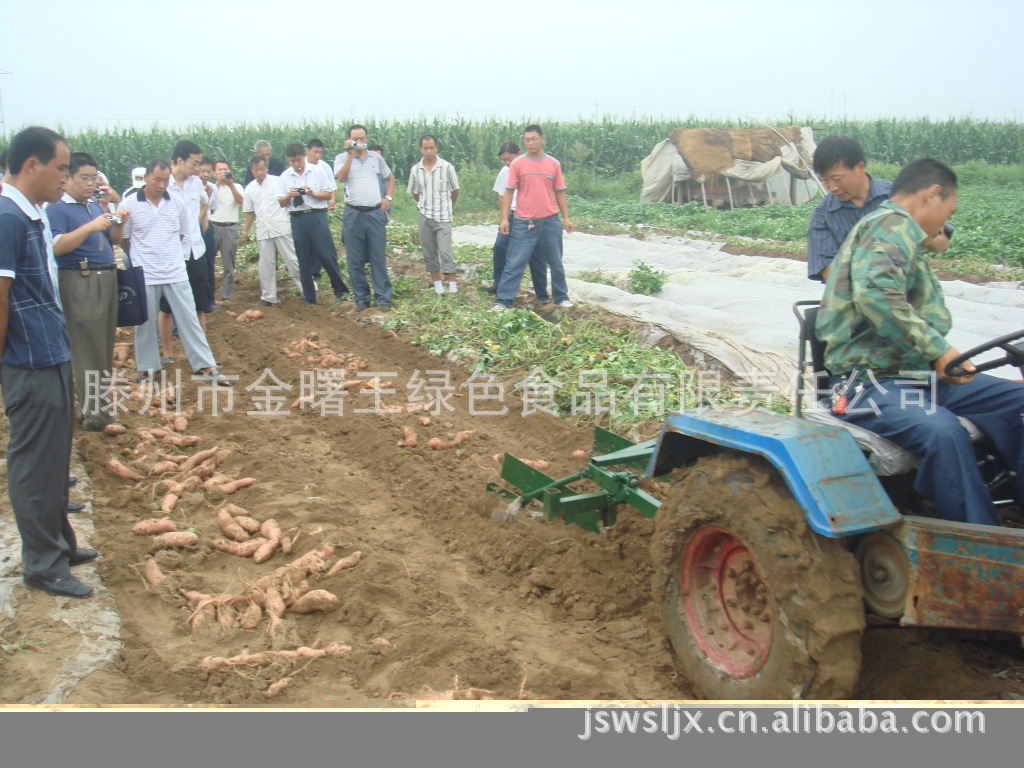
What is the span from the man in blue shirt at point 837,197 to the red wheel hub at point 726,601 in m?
2.13

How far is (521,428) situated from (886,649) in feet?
12.2

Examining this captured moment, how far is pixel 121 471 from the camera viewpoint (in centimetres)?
541

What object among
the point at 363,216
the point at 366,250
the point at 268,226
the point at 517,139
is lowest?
the point at 366,250

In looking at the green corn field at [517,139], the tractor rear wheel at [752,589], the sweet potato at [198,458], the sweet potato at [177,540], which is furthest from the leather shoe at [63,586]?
the green corn field at [517,139]

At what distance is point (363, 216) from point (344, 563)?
6.89m

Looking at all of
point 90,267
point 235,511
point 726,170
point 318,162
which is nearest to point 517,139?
point 726,170

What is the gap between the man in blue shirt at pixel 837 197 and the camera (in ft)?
14.2

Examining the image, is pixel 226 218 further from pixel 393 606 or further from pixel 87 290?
pixel 393 606

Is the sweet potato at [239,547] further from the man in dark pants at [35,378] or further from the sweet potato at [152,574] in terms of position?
the man in dark pants at [35,378]

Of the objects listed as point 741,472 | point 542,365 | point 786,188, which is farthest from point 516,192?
point 786,188

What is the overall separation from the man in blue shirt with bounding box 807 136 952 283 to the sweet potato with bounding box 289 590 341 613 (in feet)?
10.5

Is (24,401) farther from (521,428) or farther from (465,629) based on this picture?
(521,428)

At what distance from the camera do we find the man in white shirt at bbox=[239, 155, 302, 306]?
1072cm

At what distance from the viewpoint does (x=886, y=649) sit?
312 centimetres
